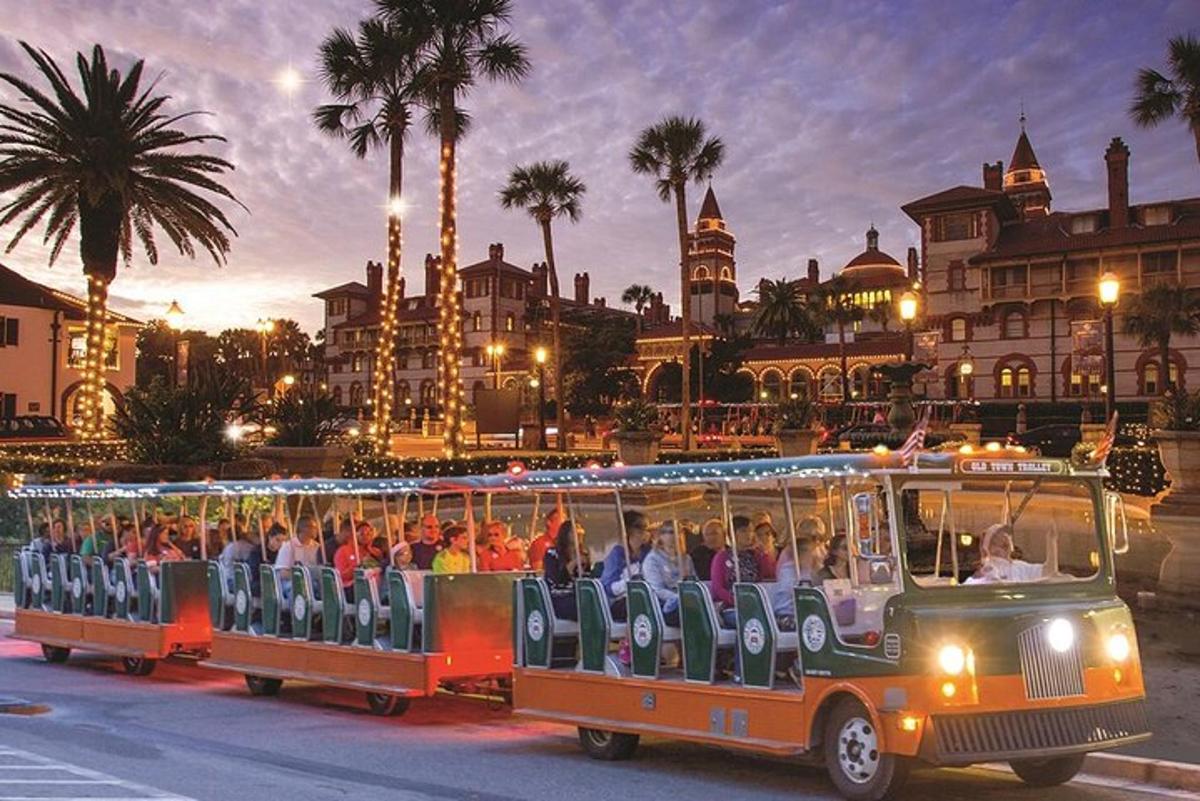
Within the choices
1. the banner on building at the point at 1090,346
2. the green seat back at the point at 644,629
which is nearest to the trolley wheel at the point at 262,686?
the green seat back at the point at 644,629

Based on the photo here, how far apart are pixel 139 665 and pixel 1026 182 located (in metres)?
92.9

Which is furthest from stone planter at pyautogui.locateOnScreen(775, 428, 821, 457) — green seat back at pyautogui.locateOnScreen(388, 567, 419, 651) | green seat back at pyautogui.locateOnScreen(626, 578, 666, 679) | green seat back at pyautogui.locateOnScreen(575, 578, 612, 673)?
green seat back at pyautogui.locateOnScreen(626, 578, 666, 679)

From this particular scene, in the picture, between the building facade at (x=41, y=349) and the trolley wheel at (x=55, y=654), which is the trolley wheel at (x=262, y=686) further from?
the building facade at (x=41, y=349)

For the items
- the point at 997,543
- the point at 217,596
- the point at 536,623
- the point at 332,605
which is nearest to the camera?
the point at 997,543

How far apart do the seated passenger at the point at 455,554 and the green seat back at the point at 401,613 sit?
43 cm

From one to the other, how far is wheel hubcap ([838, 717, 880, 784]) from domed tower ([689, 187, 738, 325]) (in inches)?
4755

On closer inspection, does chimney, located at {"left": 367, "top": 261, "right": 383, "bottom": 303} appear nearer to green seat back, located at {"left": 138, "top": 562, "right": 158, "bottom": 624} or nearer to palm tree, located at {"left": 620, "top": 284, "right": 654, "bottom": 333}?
palm tree, located at {"left": 620, "top": 284, "right": 654, "bottom": 333}

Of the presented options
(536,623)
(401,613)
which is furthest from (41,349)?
(536,623)

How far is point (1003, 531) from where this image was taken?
30.0ft

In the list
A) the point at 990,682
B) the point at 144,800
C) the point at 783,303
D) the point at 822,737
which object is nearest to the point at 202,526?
the point at 144,800

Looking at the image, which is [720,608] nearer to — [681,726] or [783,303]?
[681,726]

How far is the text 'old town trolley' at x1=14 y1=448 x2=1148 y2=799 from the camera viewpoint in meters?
8.24

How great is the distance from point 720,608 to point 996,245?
7123cm

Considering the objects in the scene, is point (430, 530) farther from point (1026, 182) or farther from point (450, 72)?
point (1026, 182)
